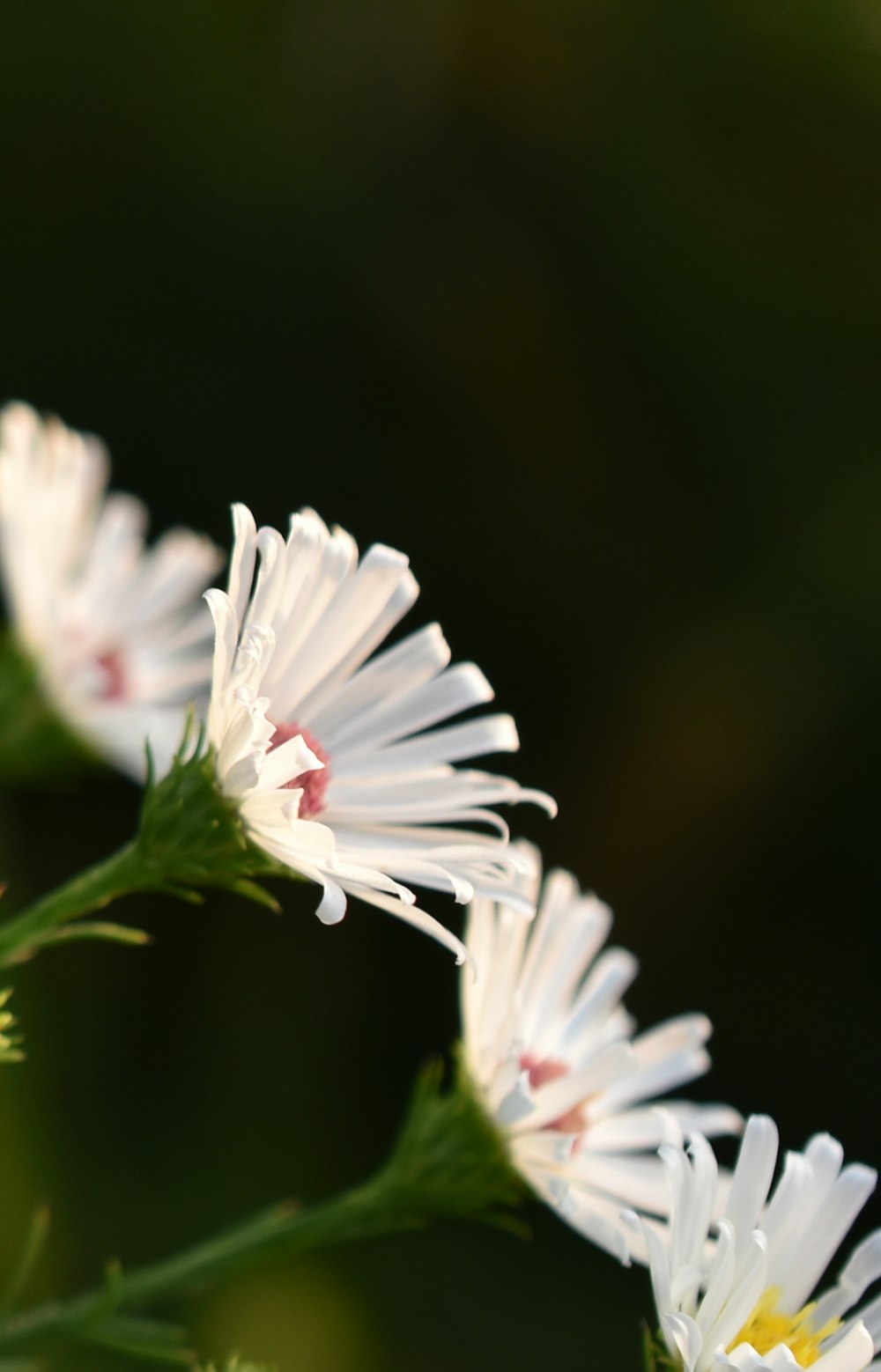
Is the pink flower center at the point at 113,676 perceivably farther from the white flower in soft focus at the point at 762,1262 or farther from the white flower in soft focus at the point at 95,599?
the white flower in soft focus at the point at 762,1262

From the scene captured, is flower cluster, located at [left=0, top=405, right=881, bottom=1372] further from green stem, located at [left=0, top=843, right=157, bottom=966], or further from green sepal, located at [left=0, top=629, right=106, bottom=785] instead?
green sepal, located at [left=0, top=629, right=106, bottom=785]

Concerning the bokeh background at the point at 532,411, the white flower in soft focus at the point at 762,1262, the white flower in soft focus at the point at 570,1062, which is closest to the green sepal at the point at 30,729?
the white flower in soft focus at the point at 570,1062

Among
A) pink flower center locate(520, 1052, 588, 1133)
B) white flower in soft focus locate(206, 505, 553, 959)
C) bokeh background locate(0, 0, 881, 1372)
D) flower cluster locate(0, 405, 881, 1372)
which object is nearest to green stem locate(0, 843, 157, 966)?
flower cluster locate(0, 405, 881, 1372)

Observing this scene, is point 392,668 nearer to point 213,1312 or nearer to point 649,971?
point 213,1312

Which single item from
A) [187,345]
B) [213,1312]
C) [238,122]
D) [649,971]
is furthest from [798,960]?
[238,122]

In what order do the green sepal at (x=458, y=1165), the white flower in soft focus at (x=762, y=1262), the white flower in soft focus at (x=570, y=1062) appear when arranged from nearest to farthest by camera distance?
1. the white flower in soft focus at (x=762, y=1262)
2. the white flower in soft focus at (x=570, y=1062)
3. the green sepal at (x=458, y=1165)
